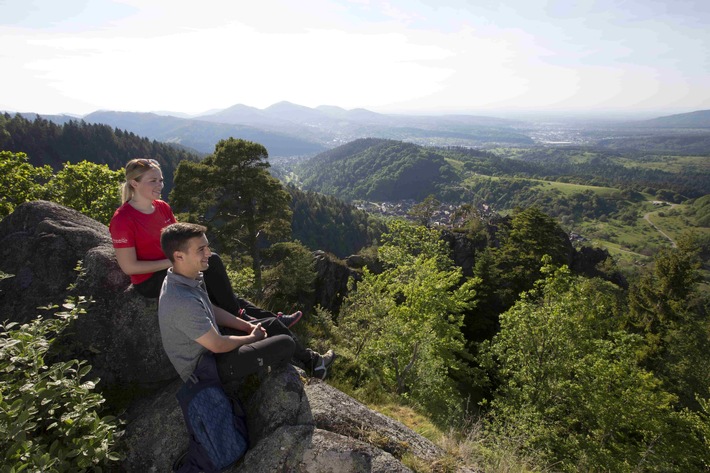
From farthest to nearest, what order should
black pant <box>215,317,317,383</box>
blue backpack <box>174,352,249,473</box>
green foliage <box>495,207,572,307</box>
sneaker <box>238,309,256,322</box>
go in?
green foliage <box>495,207,572,307</box>, sneaker <box>238,309,256,322</box>, black pant <box>215,317,317,383</box>, blue backpack <box>174,352,249,473</box>

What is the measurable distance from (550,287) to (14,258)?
2086cm

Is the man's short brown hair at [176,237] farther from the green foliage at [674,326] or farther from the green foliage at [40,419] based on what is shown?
the green foliage at [674,326]

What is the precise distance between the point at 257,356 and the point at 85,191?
12.6 m

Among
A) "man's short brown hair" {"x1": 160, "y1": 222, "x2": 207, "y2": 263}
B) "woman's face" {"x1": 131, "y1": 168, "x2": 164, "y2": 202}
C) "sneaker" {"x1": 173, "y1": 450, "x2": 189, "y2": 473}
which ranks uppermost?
"woman's face" {"x1": 131, "y1": 168, "x2": 164, "y2": 202}

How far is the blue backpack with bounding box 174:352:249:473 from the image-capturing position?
416 centimetres

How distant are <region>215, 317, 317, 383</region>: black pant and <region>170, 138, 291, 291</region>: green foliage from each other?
16.9 metres

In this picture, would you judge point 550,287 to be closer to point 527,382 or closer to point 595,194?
point 527,382

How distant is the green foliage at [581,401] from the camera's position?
47.7 feet

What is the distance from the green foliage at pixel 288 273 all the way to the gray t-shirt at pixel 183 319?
1837 centimetres

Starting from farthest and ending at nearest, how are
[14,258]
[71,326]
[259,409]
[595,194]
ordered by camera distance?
1. [595,194]
2. [14,258]
3. [71,326]
4. [259,409]

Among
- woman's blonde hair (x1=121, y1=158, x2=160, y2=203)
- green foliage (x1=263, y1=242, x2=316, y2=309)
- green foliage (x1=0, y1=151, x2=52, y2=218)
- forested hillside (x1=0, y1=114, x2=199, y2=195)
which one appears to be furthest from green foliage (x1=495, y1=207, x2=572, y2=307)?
forested hillside (x1=0, y1=114, x2=199, y2=195)

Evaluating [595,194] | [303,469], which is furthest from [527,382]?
[595,194]

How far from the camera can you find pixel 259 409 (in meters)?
4.92

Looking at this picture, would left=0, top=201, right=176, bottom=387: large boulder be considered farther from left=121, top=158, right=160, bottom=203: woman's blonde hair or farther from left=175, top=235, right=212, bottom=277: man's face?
left=175, top=235, right=212, bottom=277: man's face
